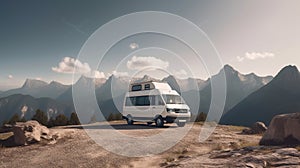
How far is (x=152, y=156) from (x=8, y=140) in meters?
7.60

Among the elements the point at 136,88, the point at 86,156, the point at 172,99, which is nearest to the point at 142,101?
the point at 136,88

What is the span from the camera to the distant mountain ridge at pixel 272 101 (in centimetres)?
13525

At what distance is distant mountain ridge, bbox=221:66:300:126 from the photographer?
13525 cm

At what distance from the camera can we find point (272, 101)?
144 meters

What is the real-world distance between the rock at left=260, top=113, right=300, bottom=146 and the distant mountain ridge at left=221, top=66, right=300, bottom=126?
138 metres

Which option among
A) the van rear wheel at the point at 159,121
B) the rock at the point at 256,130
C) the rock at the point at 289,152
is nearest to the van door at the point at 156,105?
the van rear wheel at the point at 159,121

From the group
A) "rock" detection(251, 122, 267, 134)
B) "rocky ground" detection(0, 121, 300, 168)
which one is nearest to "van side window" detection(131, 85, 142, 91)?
"rocky ground" detection(0, 121, 300, 168)

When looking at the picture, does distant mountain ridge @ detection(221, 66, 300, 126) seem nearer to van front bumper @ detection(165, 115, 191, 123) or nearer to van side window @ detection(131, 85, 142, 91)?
van front bumper @ detection(165, 115, 191, 123)

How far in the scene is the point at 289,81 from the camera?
517 ft

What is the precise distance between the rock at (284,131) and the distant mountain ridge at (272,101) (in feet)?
454

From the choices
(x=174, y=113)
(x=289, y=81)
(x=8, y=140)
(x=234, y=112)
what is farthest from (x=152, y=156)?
(x=289, y=81)

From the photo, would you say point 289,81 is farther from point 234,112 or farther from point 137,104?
point 137,104

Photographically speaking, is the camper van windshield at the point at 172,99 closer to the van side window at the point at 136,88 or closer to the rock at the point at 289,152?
the van side window at the point at 136,88

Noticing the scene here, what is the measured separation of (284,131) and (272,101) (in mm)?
155801
